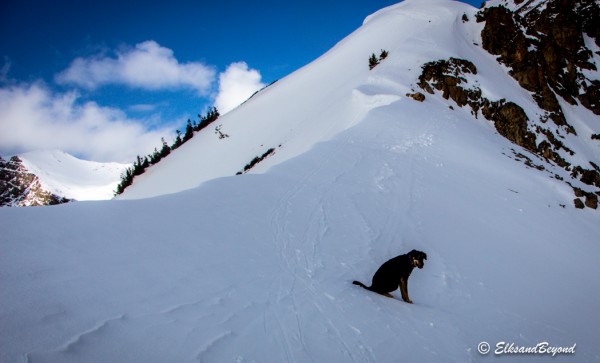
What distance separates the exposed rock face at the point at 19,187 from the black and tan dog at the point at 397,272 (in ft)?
367

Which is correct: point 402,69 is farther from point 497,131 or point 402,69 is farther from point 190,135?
point 190,135

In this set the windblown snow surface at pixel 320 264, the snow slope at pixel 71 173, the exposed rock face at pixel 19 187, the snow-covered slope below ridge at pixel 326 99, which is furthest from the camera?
the snow slope at pixel 71 173

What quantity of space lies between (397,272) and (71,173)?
662ft

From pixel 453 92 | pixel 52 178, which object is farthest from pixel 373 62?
pixel 52 178

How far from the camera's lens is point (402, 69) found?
2445cm

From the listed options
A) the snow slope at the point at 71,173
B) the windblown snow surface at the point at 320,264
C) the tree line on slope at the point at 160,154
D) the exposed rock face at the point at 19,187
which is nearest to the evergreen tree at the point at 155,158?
the tree line on slope at the point at 160,154

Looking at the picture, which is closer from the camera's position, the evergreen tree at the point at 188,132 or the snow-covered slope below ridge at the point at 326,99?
the snow-covered slope below ridge at the point at 326,99

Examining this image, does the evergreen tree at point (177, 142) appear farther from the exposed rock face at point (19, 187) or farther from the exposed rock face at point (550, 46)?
the exposed rock face at point (19, 187)

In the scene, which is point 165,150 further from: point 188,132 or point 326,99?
point 326,99

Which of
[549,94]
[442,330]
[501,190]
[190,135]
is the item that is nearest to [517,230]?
[501,190]

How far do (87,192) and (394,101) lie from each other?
14660 cm

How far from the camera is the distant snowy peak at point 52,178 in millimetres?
104312

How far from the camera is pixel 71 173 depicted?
554 ft

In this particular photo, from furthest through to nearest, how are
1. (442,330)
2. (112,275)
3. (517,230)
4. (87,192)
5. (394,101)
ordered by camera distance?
(87,192) < (394,101) < (517,230) < (442,330) < (112,275)
